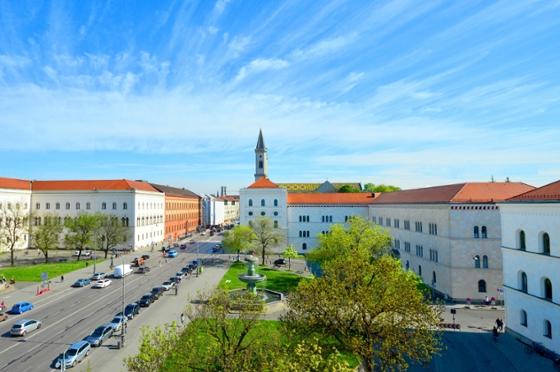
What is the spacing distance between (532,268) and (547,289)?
1992 mm

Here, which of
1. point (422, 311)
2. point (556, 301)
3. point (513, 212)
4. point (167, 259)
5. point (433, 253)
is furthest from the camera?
point (167, 259)

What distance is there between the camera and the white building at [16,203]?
7300cm

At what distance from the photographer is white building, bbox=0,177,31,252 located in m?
73.0

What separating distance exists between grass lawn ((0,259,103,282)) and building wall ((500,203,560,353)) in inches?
2253

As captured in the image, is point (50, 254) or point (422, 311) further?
point (50, 254)

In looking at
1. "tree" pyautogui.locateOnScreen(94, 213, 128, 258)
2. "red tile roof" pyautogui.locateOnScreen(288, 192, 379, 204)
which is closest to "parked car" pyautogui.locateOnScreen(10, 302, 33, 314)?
"tree" pyautogui.locateOnScreen(94, 213, 128, 258)

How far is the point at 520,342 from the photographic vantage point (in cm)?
3319

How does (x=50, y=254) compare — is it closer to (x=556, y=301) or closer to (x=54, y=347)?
(x=54, y=347)

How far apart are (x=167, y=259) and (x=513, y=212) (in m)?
58.4

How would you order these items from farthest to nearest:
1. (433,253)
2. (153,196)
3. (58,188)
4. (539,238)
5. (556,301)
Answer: (153,196)
(58,188)
(433,253)
(539,238)
(556,301)

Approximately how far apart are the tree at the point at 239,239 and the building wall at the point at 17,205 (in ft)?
128

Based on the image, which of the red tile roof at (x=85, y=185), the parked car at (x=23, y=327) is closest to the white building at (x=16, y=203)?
the red tile roof at (x=85, y=185)

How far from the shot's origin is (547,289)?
1227 inches

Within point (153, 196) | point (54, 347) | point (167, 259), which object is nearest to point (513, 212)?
point (54, 347)
